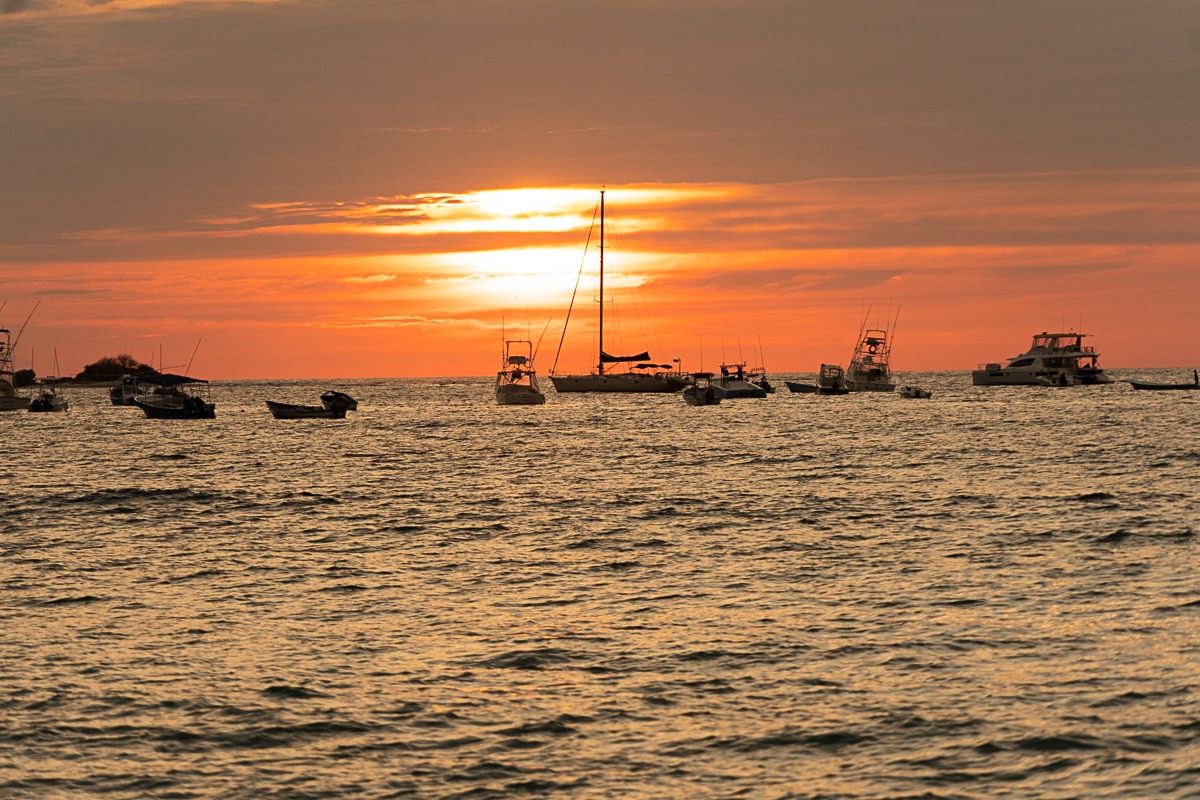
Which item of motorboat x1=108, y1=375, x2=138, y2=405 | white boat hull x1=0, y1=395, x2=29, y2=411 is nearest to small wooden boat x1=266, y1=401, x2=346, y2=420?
white boat hull x1=0, y1=395, x2=29, y2=411

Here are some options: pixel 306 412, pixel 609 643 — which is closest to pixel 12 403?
pixel 306 412

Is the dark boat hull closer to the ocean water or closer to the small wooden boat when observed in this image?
the small wooden boat

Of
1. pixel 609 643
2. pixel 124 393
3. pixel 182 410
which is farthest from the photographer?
pixel 124 393

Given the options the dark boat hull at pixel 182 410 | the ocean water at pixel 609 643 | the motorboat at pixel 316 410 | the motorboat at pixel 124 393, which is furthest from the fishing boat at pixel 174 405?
the ocean water at pixel 609 643

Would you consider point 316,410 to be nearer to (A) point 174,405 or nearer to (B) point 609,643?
(A) point 174,405

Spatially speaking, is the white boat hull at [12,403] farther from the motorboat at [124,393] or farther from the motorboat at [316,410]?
the motorboat at [316,410]

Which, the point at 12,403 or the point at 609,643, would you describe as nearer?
the point at 609,643

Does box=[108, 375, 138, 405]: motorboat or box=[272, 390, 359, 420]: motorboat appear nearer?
box=[272, 390, 359, 420]: motorboat

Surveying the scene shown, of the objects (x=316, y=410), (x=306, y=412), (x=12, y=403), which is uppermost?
(x=12, y=403)

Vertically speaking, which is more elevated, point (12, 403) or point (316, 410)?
→ point (12, 403)

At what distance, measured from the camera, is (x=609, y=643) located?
72.4 feet

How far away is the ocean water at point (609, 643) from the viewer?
Result: 1511 centimetres

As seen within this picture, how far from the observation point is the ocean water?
49.6ft

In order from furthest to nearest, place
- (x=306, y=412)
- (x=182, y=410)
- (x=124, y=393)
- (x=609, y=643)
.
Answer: (x=124, y=393)
(x=306, y=412)
(x=182, y=410)
(x=609, y=643)
